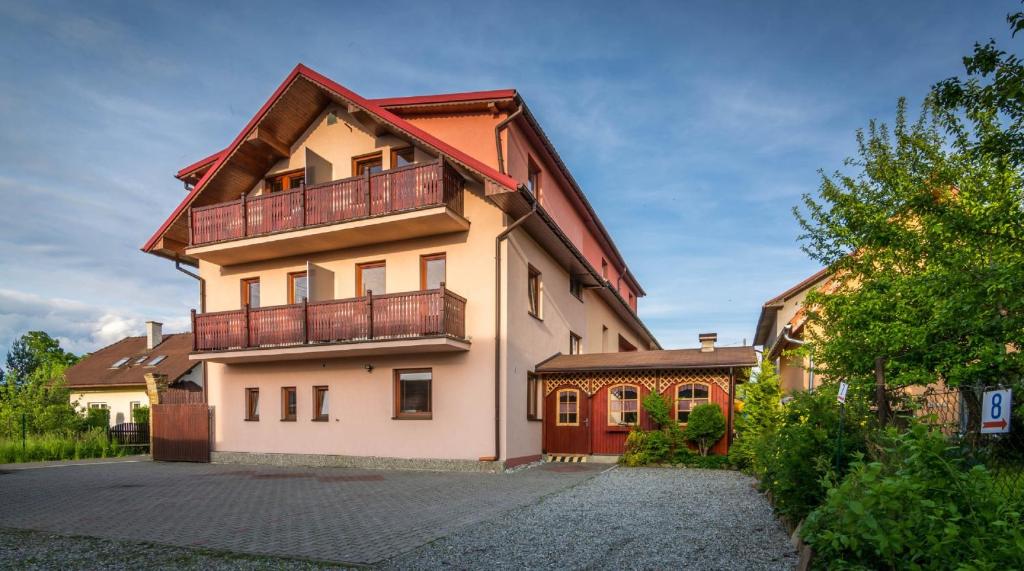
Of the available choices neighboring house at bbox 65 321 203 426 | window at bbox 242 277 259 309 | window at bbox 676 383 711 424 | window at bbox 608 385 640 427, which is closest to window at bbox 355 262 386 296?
window at bbox 242 277 259 309

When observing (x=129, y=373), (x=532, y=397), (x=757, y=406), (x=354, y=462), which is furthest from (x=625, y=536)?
(x=129, y=373)

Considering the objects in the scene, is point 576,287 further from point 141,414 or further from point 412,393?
point 141,414

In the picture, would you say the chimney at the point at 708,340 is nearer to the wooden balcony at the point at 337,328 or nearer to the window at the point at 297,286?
the wooden balcony at the point at 337,328

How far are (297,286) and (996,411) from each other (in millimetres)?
16071

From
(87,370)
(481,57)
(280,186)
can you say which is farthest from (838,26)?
(87,370)

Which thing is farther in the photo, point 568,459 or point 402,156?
point 568,459

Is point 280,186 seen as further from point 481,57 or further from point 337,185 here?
point 481,57

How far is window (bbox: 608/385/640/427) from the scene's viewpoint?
16109 mm

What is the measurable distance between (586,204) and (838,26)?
40.8ft

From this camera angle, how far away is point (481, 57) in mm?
10562

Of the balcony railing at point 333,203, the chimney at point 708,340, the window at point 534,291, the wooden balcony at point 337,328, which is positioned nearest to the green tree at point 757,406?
the chimney at point 708,340

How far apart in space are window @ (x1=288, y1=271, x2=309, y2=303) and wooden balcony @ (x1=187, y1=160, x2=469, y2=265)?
65cm

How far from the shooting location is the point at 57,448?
65.8ft

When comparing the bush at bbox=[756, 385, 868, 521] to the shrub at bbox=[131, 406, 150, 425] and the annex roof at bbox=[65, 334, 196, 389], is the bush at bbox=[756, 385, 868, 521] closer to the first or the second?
the shrub at bbox=[131, 406, 150, 425]
